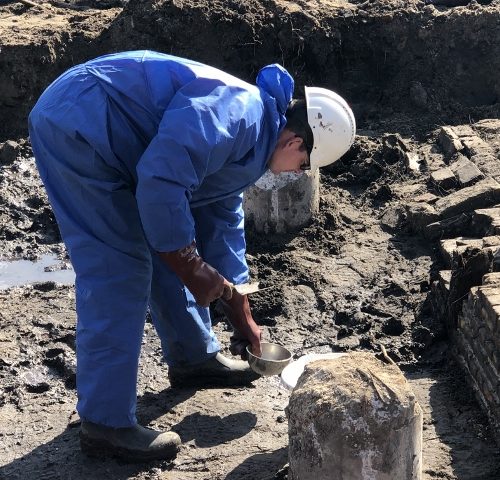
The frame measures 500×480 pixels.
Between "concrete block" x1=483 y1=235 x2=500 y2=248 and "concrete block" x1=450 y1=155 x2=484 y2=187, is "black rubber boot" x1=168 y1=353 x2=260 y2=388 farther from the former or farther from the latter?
"concrete block" x1=450 y1=155 x2=484 y2=187

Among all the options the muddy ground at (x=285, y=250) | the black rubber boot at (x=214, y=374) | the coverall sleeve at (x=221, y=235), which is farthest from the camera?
the black rubber boot at (x=214, y=374)

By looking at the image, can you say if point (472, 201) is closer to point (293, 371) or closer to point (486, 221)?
point (486, 221)

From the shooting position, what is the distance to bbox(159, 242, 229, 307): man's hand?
12.1 feet

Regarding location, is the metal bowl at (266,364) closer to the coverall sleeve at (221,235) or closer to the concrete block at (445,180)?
the coverall sleeve at (221,235)

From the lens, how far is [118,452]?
13.5ft

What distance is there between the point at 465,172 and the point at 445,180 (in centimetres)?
17

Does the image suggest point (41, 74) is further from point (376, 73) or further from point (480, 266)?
point (480, 266)

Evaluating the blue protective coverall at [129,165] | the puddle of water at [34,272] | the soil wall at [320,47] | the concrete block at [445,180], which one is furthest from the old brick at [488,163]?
the blue protective coverall at [129,165]

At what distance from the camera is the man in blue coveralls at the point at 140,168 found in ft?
11.5

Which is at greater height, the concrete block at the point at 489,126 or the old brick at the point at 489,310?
the concrete block at the point at 489,126

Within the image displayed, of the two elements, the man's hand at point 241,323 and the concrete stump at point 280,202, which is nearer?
the man's hand at point 241,323

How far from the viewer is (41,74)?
9.05 metres

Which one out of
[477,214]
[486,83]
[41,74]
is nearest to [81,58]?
[41,74]

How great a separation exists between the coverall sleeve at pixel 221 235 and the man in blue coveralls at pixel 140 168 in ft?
1.32
